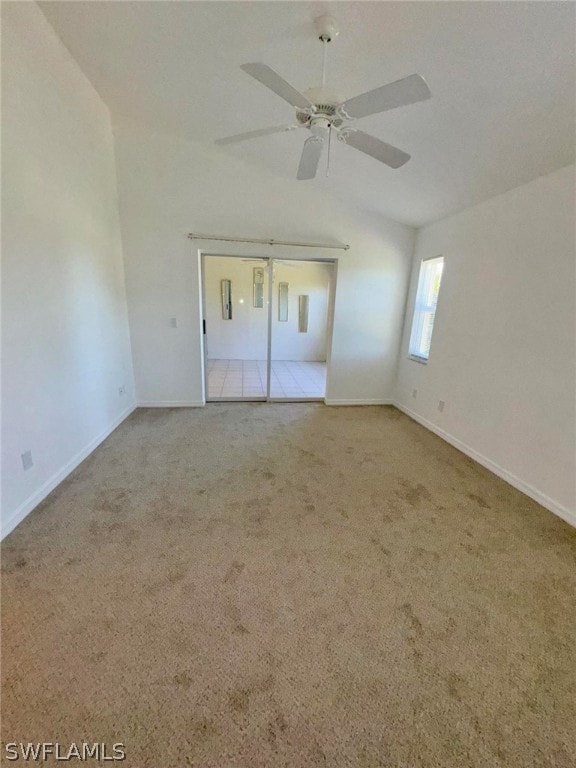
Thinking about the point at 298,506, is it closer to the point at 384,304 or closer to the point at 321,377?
the point at 384,304

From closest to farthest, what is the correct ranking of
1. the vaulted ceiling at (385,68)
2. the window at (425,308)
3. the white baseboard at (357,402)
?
1. the vaulted ceiling at (385,68)
2. the window at (425,308)
3. the white baseboard at (357,402)

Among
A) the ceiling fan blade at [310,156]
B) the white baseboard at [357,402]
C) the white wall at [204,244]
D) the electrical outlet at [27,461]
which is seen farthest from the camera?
the white baseboard at [357,402]

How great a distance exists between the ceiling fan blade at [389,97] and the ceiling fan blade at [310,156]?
320 millimetres

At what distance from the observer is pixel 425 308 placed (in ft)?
12.9

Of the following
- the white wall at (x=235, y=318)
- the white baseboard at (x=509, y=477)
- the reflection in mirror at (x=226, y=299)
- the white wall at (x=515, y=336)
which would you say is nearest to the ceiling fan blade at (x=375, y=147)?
the white wall at (x=515, y=336)

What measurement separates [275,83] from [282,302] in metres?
5.69

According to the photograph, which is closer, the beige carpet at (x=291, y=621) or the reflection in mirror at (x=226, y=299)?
the beige carpet at (x=291, y=621)

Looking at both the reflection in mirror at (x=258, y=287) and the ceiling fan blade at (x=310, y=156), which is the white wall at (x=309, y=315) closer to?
the reflection in mirror at (x=258, y=287)

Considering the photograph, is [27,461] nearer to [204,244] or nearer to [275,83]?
[275,83]

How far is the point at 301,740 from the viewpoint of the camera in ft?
3.26

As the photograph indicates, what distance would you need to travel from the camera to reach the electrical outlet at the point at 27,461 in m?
2.00

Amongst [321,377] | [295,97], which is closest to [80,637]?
[295,97]

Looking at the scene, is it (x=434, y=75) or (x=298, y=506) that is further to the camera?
(x=298, y=506)

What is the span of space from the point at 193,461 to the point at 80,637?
1.50 meters
